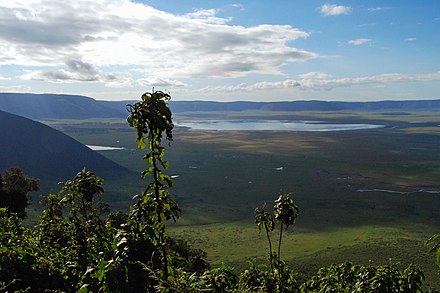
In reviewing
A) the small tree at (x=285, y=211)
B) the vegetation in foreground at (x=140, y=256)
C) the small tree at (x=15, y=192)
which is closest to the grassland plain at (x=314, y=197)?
the vegetation in foreground at (x=140, y=256)

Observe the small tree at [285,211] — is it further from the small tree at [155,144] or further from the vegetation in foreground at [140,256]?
the small tree at [155,144]

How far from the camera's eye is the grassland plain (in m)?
52.8

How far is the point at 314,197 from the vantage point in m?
85.2

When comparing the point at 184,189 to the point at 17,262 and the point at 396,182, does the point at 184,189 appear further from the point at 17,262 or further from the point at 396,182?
the point at 17,262

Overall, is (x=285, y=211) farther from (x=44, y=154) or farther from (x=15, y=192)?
(x=44, y=154)

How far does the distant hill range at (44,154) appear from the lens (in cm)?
10244

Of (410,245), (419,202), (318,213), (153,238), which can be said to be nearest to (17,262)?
(153,238)

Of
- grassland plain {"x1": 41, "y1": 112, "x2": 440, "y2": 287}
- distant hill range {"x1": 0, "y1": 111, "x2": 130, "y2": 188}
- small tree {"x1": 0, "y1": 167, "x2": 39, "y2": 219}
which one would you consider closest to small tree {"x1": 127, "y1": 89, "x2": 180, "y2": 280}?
grassland plain {"x1": 41, "y1": 112, "x2": 440, "y2": 287}

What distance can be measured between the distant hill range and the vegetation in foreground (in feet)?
310

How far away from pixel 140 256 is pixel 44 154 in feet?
376

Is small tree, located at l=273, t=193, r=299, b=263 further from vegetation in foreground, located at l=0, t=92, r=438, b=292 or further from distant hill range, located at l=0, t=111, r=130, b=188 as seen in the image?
distant hill range, located at l=0, t=111, r=130, b=188

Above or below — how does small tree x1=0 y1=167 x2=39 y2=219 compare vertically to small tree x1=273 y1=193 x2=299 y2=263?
below

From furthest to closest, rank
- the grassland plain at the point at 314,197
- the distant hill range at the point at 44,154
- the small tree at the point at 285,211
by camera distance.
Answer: the distant hill range at the point at 44,154 < the grassland plain at the point at 314,197 < the small tree at the point at 285,211

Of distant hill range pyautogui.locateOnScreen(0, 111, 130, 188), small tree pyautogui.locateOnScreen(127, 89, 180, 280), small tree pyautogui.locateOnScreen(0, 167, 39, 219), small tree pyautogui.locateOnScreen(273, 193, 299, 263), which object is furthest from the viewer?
distant hill range pyautogui.locateOnScreen(0, 111, 130, 188)
